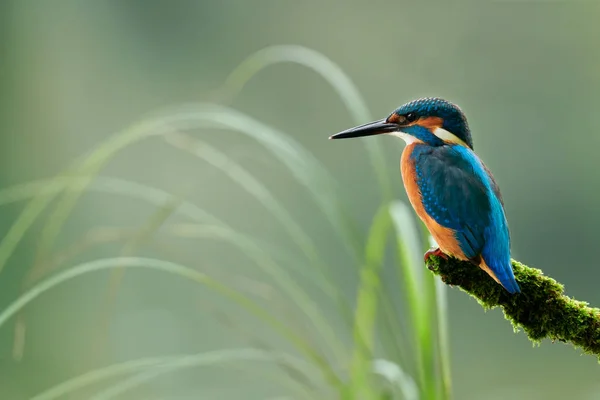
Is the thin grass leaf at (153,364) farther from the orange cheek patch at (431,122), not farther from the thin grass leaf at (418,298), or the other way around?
the orange cheek patch at (431,122)

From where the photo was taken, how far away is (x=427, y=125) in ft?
2.21

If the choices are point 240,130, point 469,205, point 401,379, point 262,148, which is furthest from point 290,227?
point 262,148

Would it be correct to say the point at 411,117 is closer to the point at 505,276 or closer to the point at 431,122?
the point at 431,122

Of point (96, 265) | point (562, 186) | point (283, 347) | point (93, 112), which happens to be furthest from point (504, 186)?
point (96, 265)

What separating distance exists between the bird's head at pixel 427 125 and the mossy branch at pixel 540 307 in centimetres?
13

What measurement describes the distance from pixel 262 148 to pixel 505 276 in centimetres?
346

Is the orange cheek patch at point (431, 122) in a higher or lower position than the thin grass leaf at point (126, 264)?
lower

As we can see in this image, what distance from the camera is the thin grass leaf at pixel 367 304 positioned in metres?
0.96

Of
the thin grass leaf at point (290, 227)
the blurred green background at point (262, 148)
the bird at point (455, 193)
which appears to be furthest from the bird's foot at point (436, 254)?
the blurred green background at point (262, 148)

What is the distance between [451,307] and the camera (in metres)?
4.01

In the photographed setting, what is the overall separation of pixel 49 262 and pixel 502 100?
3.30m

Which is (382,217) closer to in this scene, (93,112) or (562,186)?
(562,186)

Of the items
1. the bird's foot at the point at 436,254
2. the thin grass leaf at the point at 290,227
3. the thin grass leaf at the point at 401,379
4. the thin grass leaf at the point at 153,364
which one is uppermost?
the thin grass leaf at the point at 290,227

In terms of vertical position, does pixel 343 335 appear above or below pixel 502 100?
below
